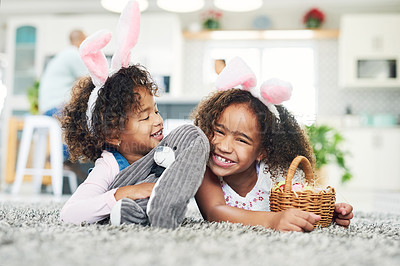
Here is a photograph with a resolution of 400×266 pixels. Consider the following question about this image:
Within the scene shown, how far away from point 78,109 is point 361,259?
0.89 meters

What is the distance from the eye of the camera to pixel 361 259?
604 millimetres

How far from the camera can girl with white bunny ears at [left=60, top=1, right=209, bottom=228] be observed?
90cm

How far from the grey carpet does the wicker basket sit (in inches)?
5.9

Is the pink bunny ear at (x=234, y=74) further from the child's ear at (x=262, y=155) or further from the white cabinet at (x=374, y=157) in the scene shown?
the white cabinet at (x=374, y=157)

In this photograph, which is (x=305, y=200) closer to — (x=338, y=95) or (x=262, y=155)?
(x=262, y=155)

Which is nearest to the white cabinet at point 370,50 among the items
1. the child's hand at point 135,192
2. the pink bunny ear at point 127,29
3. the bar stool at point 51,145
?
the bar stool at point 51,145

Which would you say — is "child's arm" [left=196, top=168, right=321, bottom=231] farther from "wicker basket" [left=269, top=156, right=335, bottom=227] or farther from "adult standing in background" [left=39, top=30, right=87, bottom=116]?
"adult standing in background" [left=39, top=30, right=87, bottom=116]

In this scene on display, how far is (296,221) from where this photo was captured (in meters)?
0.91

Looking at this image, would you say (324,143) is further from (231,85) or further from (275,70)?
(275,70)

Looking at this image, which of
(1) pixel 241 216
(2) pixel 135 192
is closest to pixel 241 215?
(1) pixel 241 216

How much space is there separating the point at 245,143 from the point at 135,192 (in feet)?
1.21

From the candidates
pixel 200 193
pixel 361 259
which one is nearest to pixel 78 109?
pixel 200 193

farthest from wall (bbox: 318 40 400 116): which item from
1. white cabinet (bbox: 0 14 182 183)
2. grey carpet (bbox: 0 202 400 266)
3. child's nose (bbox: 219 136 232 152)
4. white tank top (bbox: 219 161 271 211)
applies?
grey carpet (bbox: 0 202 400 266)

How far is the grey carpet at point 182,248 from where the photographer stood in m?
0.56
